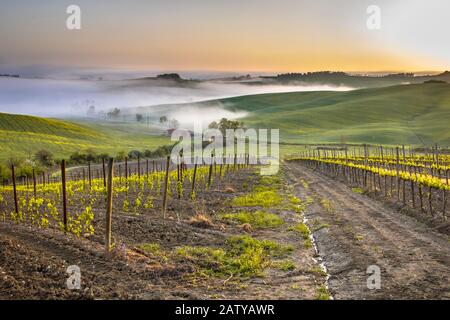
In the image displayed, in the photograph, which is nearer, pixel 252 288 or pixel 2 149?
pixel 252 288

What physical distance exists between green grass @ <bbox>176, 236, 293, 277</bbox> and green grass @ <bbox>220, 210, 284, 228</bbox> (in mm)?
4129

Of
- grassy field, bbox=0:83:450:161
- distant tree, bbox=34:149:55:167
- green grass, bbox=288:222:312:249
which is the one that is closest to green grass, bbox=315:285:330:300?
green grass, bbox=288:222:312:249

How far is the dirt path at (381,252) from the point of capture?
11.7m

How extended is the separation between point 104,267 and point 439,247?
407 inches

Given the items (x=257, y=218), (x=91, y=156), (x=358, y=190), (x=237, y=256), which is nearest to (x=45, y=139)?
(x=91, y=156)

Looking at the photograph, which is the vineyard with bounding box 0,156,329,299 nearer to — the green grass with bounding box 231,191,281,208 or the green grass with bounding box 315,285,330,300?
the green grass with bounding box 315,285,330,300

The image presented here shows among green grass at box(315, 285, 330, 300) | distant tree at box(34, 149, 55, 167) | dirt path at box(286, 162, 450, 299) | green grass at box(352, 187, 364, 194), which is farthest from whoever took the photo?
distant tree at box(34, 149, 55, 167)

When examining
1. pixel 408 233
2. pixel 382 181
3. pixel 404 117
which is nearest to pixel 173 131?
pixel 404 117

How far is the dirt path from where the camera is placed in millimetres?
11695

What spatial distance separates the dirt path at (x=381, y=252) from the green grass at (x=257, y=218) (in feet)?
5.48

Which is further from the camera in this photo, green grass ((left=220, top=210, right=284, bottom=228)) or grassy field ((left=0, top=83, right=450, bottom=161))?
grassy field ((left=0, top=83, right=450, bottom=161))

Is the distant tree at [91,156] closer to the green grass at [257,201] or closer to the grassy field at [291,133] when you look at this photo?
the grassy field at [291,133]

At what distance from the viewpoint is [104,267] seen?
41.1 feet
